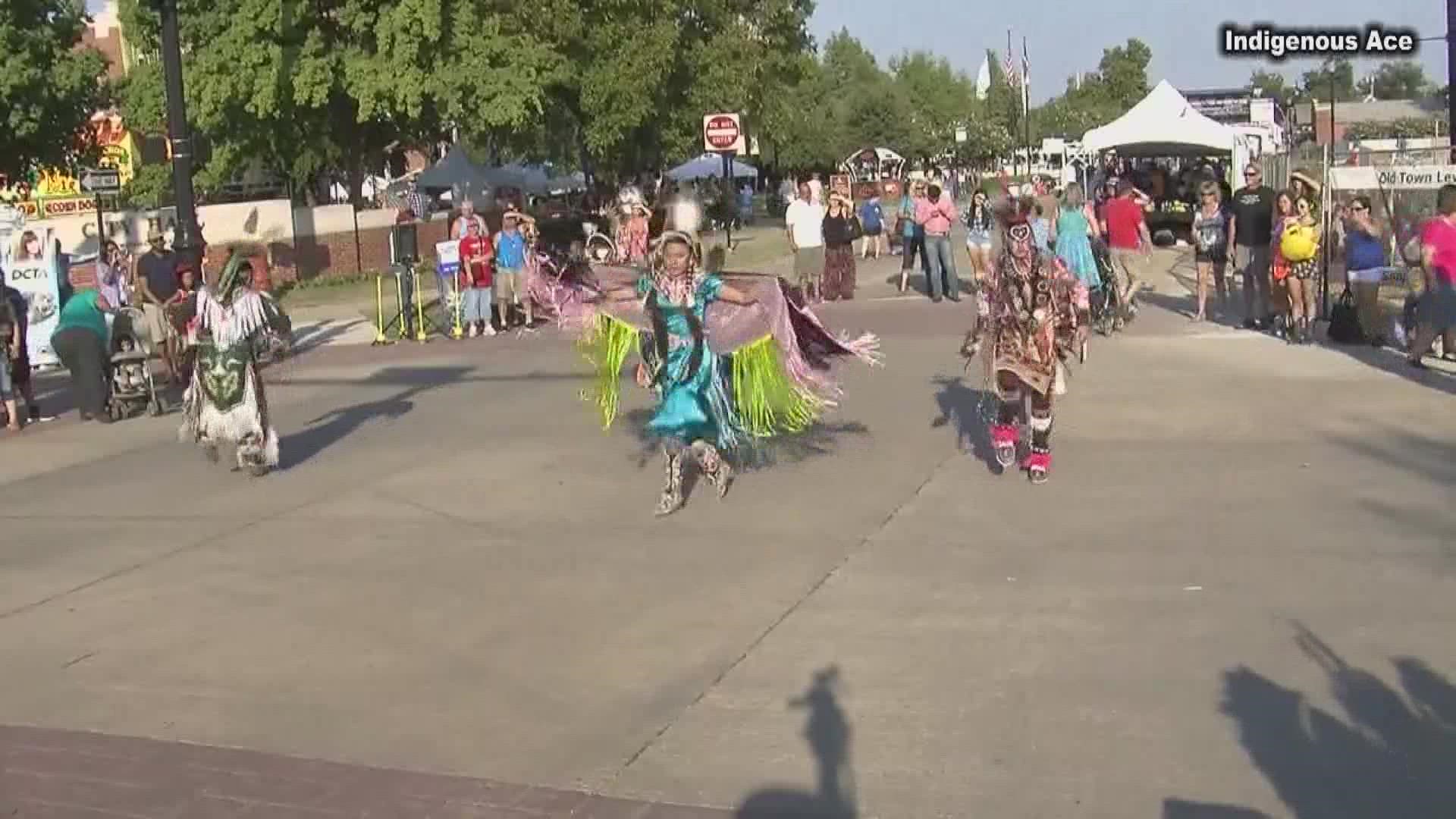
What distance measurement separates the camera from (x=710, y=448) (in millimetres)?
9188

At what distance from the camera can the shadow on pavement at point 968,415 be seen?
1029cm

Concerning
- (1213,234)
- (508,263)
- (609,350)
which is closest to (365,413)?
(609,350)

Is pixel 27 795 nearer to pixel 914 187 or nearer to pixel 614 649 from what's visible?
pixel 614 649

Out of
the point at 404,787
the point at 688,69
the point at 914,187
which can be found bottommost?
the point at 404,787

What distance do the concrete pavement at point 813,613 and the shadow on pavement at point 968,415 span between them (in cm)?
9

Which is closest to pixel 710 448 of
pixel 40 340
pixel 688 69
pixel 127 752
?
pixel 127 752

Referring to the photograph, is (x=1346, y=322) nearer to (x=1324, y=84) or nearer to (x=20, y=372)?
(x=20, y=372)

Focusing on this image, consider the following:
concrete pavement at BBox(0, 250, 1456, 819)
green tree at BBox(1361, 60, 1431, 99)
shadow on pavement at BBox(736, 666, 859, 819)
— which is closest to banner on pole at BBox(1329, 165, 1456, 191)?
concrete pavement at BBox(0, 250, 1456, 819)

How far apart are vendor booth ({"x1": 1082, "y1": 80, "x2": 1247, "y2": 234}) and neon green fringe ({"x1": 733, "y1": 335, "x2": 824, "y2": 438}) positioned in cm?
2263

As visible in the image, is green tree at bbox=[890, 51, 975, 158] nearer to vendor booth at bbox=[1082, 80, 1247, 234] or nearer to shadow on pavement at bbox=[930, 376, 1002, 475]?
vendor booth at bbox=[1082, 80, 1247, 234]

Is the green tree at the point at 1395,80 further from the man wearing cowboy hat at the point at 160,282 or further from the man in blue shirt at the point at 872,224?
the man wearing cowboy hat at the point at 160,282

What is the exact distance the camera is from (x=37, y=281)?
16.3 metres

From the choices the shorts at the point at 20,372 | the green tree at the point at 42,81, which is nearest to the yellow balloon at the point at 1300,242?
the shorts at the point at 20,372

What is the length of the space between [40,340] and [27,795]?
40.6 feet
